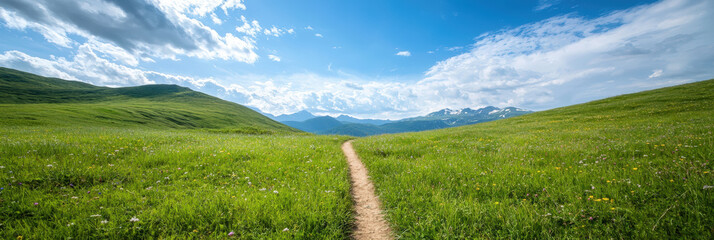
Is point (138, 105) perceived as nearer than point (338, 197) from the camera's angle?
No

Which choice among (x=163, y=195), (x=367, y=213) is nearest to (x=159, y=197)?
(x=163, y=195)

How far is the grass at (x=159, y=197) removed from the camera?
4.11 m

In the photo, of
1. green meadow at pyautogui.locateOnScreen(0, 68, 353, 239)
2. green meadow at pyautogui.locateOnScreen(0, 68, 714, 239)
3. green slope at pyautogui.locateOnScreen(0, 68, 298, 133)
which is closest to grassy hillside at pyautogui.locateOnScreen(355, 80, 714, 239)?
green meadow at pyautogui.locateOnScreen(0, 68, 714, 239)

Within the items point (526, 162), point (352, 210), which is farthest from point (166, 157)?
point (526, 162)

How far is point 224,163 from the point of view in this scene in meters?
8.59

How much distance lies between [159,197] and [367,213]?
475cm

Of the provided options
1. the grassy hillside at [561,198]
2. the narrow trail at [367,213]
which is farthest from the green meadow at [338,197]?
the narrow trail at [367,213]

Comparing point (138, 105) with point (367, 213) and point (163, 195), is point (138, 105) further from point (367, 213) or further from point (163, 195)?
point (367, 213)

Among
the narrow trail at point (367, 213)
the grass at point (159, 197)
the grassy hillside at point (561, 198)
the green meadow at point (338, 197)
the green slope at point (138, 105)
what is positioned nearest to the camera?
the grassy hillside at point (561, 198)

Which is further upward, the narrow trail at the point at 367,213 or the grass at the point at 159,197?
the grass at the point at 159,197

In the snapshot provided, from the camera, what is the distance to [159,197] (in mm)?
5367

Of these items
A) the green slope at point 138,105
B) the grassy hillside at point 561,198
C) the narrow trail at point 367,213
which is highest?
the green slope at point 138,105

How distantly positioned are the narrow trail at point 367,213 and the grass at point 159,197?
34cm

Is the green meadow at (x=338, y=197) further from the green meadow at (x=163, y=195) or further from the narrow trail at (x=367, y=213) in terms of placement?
the narrow trail at (x=367, y=213)
